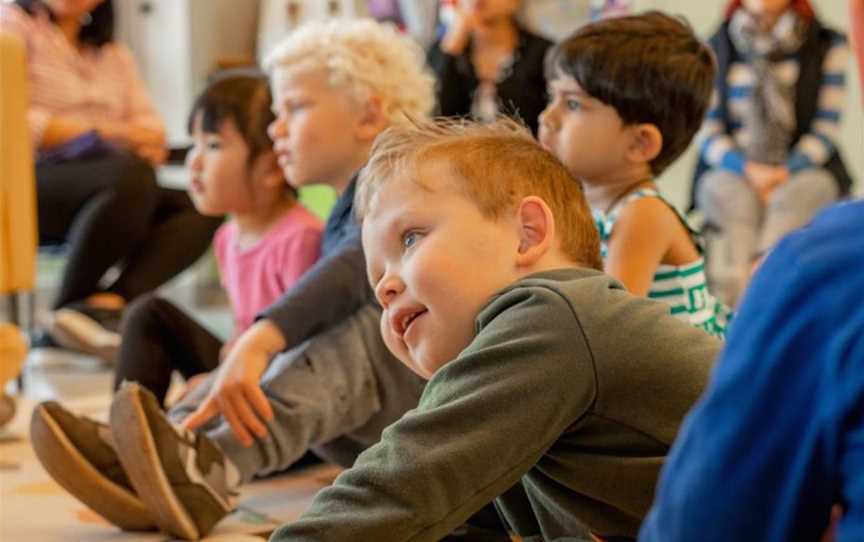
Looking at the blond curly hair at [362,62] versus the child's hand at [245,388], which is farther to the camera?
the blond curly hair at [362,62]

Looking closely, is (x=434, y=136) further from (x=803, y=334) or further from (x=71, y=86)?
(x=71, y=86)

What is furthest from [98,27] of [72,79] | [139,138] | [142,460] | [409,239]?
[409,239]

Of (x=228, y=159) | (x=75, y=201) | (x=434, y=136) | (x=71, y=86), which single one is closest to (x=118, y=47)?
(x=71, y=86)

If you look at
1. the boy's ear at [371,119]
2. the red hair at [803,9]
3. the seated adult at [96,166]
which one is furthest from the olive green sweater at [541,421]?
the red hair at [803,9]

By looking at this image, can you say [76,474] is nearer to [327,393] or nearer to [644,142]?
[327,393]

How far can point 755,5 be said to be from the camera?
332 centimetres

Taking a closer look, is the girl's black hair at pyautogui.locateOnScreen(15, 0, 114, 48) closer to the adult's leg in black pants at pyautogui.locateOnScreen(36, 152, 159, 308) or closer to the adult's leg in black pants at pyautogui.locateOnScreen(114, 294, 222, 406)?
the adult's leg in black pants at pyautogui.locateOnScreen(36, 152, 159, 308)

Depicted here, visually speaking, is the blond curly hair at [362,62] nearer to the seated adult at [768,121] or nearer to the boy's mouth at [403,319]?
the boy's mouth at [403,319]

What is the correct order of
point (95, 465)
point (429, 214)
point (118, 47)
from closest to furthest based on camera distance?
point (429, 214)
point (95, 465)
point (118, 47)

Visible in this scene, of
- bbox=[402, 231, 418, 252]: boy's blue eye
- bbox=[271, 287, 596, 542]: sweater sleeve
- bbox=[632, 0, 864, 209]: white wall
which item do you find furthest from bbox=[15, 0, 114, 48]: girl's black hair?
bbox=[271, 287, 596, 542]: sweater sleeve

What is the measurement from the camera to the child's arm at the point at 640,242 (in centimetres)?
145

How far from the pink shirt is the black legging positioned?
46.5 inches

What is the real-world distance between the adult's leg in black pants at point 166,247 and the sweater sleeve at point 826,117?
1.48 m

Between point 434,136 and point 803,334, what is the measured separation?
52 centimetres
